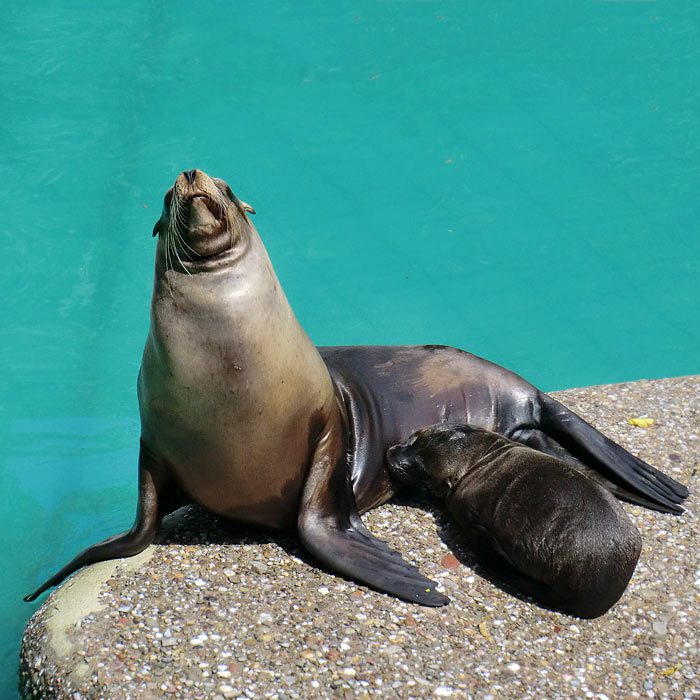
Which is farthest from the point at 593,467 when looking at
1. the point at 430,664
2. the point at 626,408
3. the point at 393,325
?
the point at 393,325

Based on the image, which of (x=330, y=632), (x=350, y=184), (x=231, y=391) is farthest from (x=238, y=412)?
(x=350, y=184)

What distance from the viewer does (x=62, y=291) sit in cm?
745

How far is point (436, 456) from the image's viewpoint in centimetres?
429

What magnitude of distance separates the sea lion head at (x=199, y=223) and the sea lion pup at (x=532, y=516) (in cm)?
130

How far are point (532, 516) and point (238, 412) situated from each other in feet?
3.88

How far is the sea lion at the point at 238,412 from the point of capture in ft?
12.1

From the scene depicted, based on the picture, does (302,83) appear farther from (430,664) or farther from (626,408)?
(430,664)

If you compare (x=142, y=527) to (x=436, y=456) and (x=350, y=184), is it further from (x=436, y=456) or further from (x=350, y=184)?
(x=350, y=184)

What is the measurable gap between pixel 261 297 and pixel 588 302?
433cm

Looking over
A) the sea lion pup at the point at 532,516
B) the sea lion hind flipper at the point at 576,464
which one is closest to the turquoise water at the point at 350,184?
the sea lion pup at the point at 532,516

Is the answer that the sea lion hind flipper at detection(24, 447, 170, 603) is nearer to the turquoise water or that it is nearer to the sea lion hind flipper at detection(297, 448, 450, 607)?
the sea lion hind flipper at detection(297, 448, 450, 607)

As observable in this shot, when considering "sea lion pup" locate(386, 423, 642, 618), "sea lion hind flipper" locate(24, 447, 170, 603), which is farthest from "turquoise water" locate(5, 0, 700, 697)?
"sea lion pup" locate(386, 423, 642, 618)

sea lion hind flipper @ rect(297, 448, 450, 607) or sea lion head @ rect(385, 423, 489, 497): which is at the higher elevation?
sea lion head @ rect(385, 423, 489, 497)

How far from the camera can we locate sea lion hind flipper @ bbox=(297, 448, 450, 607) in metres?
3.66
